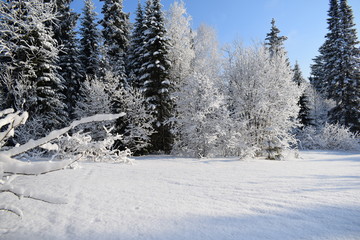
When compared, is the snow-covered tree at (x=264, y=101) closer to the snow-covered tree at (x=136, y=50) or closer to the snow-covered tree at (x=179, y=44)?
the snow-covered tree at (x=179, y=44)

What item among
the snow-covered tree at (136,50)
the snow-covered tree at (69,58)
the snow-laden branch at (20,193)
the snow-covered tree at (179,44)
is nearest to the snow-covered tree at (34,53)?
the snow-covered tree at (69,58)

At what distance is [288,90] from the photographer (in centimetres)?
1154

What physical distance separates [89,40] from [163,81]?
12.4m

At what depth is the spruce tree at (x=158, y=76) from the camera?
15.9 m

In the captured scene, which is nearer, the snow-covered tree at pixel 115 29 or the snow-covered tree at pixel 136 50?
the snow-covered tree at pixel 136 50

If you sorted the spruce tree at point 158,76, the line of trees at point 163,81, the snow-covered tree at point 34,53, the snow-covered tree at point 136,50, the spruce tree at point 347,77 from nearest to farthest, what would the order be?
the line of trees at point 163,81, the snow-covered tree at point 34,53, the spruce tree at point 158,76, the snow-covered tree at point 136,50, the spruce tree at point 347,77

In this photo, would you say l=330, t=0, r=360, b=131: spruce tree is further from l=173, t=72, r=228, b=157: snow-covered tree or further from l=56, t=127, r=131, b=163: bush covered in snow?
l=56, t=127, r=131, b=163: bush covered in snow

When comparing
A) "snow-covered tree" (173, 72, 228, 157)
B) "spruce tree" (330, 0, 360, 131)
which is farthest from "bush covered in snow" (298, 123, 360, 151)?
"snow-covered tree" (173, 72, 228, 157)

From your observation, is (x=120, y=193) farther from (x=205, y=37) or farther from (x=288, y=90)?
(x=205, y=37)

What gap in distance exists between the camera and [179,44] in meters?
17.6

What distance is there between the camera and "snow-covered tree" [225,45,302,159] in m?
11.3

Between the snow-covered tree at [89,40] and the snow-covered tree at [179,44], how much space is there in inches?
344

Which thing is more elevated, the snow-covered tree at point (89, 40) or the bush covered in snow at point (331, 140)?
the snow-covered tree at point (89, 40)

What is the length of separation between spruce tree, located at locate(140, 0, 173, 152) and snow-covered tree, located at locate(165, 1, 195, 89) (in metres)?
0.89
